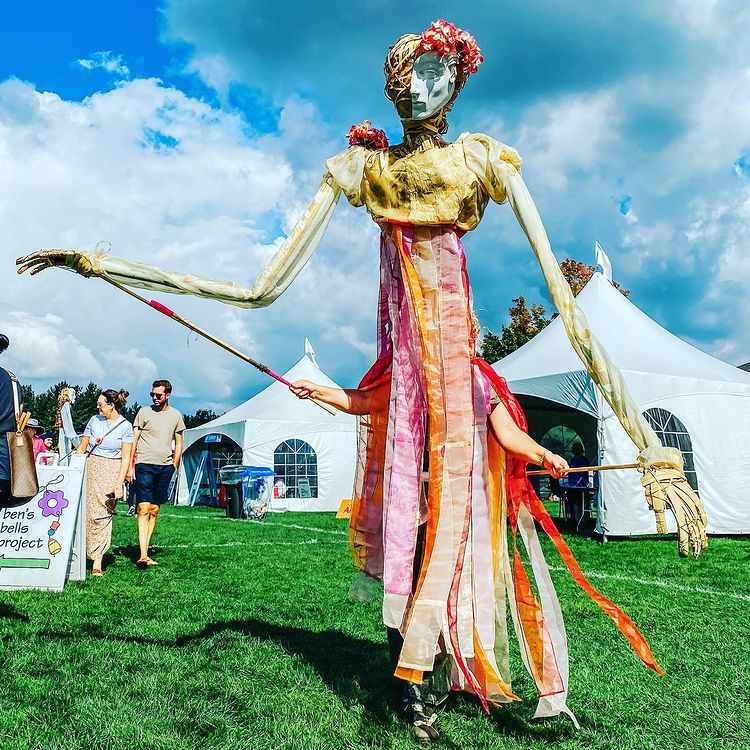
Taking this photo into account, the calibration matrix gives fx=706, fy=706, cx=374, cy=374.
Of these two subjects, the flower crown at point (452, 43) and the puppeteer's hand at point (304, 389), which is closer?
the flower crown at point (452, 43)

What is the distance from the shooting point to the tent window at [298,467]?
2125cm

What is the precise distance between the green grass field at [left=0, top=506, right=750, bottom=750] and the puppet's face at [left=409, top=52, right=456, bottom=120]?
250 cm

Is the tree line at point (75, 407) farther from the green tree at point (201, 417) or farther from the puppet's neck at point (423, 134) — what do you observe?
the puppet's neck at point (423, 134)

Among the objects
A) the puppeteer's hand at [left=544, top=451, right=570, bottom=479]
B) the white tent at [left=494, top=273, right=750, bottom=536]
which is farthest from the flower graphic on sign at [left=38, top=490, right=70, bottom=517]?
the white tent at [left=494, top=273, right=750, bottom=536]

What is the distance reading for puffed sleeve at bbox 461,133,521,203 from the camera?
9.08 feet

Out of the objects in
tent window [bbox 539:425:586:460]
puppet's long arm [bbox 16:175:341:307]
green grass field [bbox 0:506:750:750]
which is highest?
tent window [bbox 539:425:586:460]

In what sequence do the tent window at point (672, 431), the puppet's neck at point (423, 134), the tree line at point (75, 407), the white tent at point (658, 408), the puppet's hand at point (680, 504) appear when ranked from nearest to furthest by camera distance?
the puppet's hand at point (680, 504), the puppet's neck at point (423, 134), the white tent at point (658, 408), the tent window at point (672, 431), the tree line at point (75, 407)

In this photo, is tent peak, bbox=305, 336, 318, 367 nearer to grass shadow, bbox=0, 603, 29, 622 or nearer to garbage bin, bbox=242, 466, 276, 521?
garbage bin, bbox=242, 466, 276, 521

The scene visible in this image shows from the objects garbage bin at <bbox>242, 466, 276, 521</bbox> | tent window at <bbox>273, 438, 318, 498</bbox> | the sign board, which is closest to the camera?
the sign board

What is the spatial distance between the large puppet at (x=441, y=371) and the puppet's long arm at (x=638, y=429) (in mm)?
29

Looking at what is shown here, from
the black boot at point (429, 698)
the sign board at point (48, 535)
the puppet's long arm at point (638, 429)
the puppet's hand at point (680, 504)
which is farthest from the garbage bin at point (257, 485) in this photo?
the puppet's hand at point (680, 504)

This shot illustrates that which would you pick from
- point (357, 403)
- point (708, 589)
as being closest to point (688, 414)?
point (708, 589)

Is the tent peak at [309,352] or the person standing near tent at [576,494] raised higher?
the tent peak at [309,352]

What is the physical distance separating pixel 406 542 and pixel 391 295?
1017 millimetres
